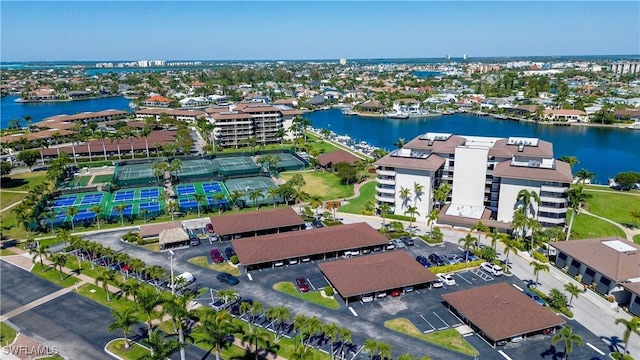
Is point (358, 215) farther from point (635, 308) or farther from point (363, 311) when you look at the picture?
point (635, 308)

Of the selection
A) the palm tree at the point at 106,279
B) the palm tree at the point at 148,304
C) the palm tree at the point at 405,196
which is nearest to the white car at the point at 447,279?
the palm tree at the point at 405,196

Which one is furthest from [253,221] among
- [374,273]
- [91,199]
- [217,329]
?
[91,199]

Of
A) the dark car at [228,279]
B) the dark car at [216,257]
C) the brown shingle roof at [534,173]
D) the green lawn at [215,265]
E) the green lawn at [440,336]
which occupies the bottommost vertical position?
the green lawn at [440,336]

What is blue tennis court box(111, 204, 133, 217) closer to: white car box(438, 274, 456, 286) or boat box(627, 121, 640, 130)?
A: white car box(438, 274, 456, 286)

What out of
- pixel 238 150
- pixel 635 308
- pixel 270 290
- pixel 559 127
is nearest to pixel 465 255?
pixel 635 308

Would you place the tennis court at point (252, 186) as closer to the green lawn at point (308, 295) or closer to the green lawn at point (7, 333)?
the green lawn at point (308, 295)
